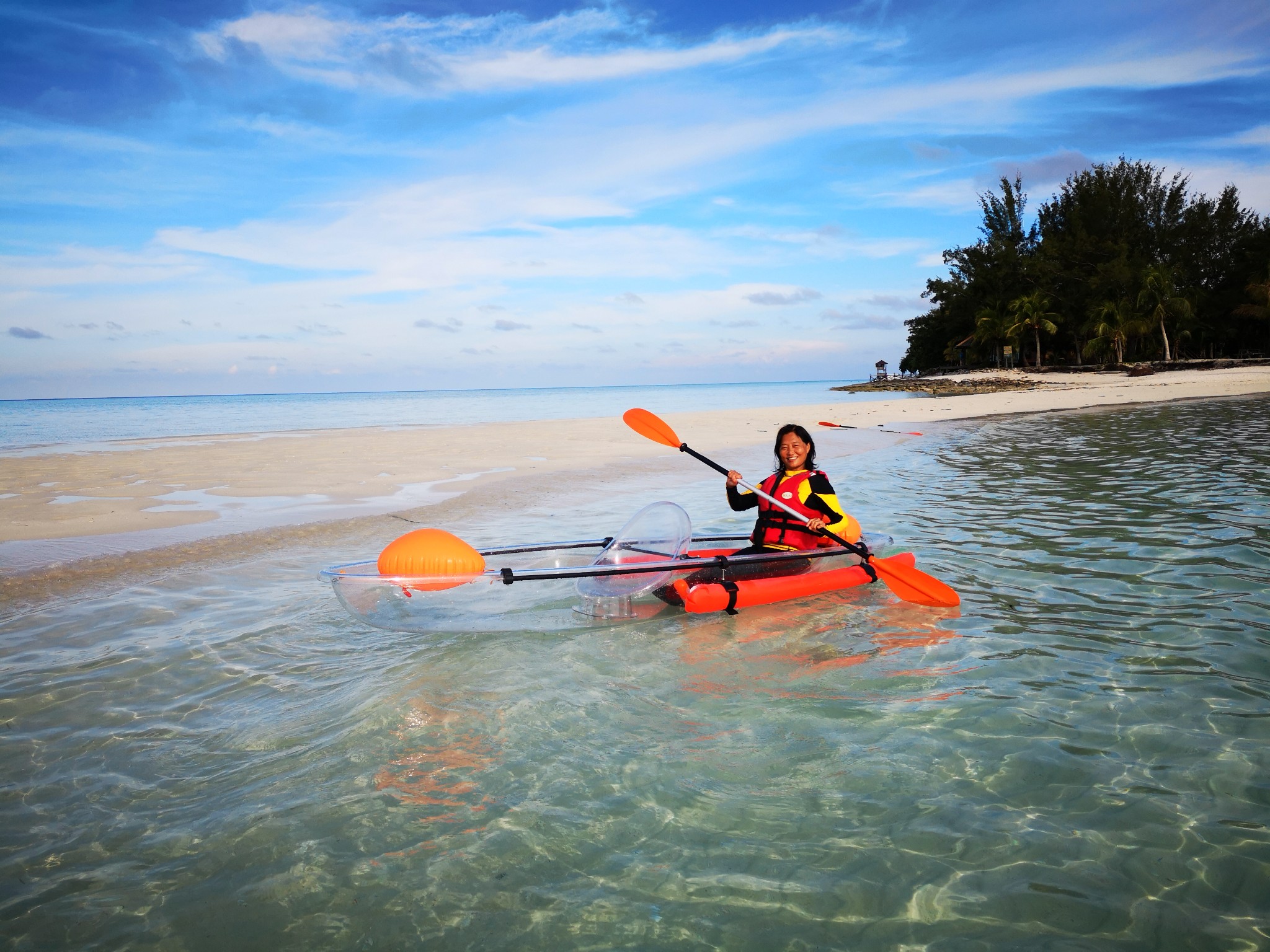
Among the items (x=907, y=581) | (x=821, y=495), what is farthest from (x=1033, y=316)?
(x=907, y=581)

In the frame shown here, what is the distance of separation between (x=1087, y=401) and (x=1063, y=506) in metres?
22.4

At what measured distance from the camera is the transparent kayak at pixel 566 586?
5168 mm

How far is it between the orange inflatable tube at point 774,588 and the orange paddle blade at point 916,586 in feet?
0.23

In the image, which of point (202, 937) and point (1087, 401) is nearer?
point (202, 937)

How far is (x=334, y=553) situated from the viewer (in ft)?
25.4

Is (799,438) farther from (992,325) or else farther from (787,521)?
(992,325)

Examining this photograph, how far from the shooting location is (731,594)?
559 cm

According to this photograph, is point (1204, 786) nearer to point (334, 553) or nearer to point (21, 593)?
point (334, 553)

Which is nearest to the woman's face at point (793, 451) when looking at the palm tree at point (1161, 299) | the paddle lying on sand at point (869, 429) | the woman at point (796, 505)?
the woman at point (796, 505)

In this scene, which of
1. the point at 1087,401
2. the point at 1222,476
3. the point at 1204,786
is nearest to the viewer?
the point at 1204,786

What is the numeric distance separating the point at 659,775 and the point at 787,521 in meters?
3.65

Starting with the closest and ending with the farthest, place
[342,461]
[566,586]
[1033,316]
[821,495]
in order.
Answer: [566,586], [821,495], [342,461], [1033,316]

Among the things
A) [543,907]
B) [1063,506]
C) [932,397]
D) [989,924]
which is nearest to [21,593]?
[543,907]

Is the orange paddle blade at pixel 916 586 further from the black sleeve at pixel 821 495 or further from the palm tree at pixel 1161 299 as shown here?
the palm tree at pixel 1161 299
